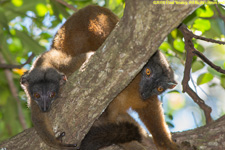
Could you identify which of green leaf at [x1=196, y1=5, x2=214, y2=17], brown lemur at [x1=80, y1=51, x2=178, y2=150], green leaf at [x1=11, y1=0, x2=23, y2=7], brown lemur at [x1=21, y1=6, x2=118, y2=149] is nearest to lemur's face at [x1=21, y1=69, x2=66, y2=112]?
brown lemur at [x1=21, y1=6, x2=118, y2=149]

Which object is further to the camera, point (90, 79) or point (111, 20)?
point (111, 20)

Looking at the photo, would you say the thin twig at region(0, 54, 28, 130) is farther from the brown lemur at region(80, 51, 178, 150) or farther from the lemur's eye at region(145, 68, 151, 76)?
the lemur's eye at region(145, 68, 151, 76)

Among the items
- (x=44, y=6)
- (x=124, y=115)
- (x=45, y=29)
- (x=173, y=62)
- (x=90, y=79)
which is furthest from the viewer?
(x=45, y=29)

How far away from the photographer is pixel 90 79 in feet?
11.7

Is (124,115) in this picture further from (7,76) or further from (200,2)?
(7,76)

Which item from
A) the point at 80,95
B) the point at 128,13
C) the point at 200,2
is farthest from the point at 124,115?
the point at 200,2

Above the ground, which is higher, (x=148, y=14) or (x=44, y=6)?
(x=148, y=14)

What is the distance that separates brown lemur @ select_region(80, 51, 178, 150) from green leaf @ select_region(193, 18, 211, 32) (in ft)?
2.81

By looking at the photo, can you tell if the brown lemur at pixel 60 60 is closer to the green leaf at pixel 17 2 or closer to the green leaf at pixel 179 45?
the green leaf at pixel 179 45

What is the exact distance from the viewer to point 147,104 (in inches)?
189

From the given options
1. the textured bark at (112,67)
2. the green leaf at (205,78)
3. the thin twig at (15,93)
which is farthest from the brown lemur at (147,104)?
the thin twig at (15,93)

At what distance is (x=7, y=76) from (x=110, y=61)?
421cm

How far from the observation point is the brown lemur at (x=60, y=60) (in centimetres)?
393

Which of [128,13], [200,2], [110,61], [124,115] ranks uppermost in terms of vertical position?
[200,2]
